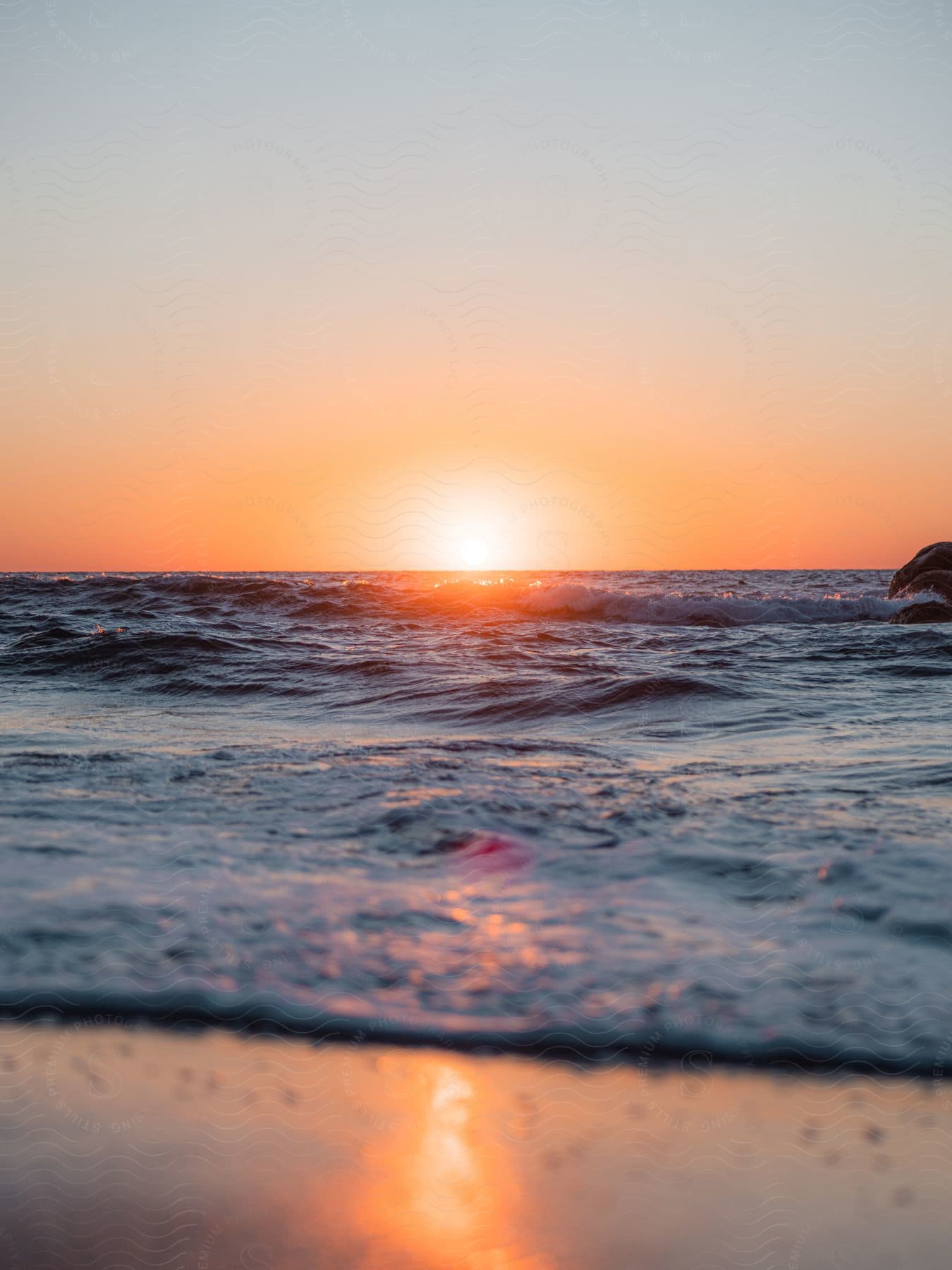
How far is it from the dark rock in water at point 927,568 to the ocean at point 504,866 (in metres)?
11.1

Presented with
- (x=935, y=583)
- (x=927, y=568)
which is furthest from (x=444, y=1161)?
(x=927, y=568)

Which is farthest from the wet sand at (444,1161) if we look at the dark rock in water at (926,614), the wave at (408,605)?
the dark rock in water at (926,614)

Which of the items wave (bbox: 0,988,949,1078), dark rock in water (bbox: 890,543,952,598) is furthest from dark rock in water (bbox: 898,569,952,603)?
wave (bbox: 0,988,949,1078)

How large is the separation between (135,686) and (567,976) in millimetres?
7234

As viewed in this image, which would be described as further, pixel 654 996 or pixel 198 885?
pixel 198 885

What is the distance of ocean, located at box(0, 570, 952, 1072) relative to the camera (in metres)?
2.29

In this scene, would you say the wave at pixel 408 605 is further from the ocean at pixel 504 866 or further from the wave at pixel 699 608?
the ocean at pixel 504 866

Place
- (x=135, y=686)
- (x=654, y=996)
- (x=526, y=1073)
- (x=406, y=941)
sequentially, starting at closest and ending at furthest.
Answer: (x=526, y=1073), (x=654, y=996), (x=406, y=941), (x=135, y=686)

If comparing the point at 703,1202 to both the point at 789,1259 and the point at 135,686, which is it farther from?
the point at 135,686

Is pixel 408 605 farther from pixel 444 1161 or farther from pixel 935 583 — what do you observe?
pixel 444 1161

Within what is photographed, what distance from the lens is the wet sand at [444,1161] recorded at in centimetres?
149

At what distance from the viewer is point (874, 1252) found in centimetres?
147

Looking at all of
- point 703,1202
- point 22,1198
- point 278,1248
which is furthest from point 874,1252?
point 22,1198

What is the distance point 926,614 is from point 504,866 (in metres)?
15.0
